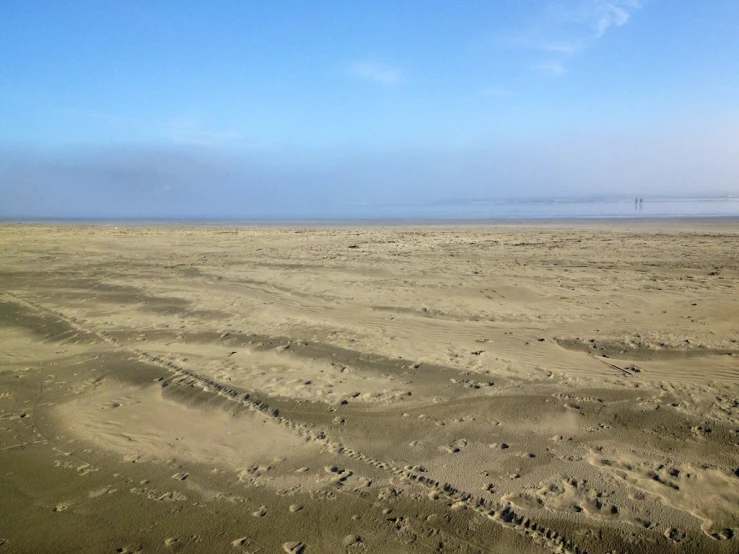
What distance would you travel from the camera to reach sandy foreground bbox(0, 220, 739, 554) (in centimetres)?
354

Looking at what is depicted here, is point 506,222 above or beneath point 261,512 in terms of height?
above

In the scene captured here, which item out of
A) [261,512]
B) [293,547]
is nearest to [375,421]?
[261,512]

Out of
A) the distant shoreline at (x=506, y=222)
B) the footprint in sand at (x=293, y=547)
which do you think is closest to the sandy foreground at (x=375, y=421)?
the footprint in sand at (x=293, y=547)

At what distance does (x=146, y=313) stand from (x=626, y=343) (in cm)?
915

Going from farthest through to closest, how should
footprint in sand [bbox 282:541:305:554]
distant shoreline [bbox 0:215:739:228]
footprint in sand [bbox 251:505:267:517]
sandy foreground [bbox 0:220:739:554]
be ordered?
distant shoreline [bbox 0:215:739:228] → footprint in sand [bbox 251:505:267:517] → sandy foreground [bbox 0:220:739:554] → footprint in sand [bbox 282:541:305:554]

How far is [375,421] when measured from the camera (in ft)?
17.1

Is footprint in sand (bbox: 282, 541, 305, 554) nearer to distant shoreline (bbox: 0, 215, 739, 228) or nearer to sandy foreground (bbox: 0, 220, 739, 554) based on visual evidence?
sandy foreground (bbox: 0, 220, 739, 554)

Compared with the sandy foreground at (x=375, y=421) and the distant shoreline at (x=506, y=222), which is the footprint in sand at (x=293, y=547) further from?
the distant shoreline at (x=506, y=222)

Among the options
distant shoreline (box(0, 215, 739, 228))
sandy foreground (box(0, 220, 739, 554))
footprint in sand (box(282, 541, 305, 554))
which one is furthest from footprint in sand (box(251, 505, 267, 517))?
distant shoreline (box(0, 215, 739, 228))

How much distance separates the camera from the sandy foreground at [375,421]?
3.54 m

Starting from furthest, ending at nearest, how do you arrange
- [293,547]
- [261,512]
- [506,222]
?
[506,222] → [261,512] → [293,547]

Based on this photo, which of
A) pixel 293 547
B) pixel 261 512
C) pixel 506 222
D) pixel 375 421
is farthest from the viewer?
pixel 506 222

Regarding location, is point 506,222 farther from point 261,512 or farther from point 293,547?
point 293,547

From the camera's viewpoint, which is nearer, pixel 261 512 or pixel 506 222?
pixel 261 512
